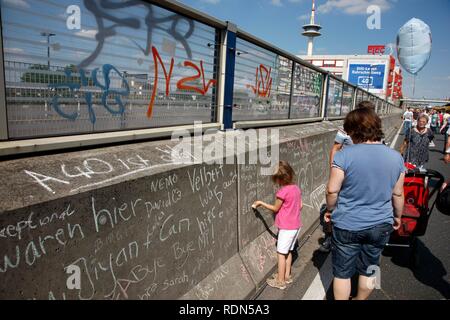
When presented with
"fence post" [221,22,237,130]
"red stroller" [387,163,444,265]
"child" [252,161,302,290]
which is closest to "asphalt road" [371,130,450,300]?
"red stroller" [387,163,444,265]

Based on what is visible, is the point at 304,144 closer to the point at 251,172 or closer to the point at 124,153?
the point at 251,172

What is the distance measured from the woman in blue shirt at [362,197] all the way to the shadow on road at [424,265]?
134 cm

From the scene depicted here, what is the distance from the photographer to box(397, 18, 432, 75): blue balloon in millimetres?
13845

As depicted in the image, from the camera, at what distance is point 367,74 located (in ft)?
150

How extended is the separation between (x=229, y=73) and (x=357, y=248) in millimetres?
2347

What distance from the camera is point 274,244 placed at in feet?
13.8

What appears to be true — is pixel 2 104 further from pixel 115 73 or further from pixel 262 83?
pixel 262 83

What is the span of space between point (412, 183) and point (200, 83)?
9.71 feet

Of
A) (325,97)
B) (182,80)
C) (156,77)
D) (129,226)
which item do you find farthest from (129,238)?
(325,97)

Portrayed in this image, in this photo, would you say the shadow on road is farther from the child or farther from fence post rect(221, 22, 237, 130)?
fence post rect(221, 22, 237, 130)

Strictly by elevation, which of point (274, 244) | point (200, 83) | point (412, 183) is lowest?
point (274, 244)

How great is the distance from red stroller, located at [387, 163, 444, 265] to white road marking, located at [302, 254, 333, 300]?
96 cm

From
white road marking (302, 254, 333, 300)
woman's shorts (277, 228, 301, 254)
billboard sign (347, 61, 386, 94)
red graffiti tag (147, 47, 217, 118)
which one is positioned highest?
billboard sign (347, 61, 386, 94)
